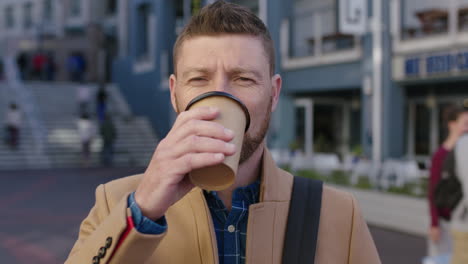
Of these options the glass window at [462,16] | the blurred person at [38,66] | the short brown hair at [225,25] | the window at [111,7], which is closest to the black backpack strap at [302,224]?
the short brown hair at [225,25]

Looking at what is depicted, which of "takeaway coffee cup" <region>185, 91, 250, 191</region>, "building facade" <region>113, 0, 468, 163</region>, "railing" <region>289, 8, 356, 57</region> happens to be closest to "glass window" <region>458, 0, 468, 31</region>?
"building facade" <region>113, 0, 468, 163</region>

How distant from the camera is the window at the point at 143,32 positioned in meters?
24.2

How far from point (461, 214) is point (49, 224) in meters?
5.93

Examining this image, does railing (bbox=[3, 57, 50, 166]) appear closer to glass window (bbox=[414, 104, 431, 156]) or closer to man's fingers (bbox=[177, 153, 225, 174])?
glass window (bbox=[414, 104, 431, 156])

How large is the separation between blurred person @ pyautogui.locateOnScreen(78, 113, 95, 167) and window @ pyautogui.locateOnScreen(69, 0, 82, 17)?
22.0 metres

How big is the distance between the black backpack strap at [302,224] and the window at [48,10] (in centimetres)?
3984

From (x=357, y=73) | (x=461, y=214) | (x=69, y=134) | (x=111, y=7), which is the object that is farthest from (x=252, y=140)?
(x=111, y=7)

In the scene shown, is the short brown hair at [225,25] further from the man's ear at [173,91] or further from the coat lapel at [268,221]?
Result: the coat lapel at [268,221]

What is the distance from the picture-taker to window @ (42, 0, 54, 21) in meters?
37.9

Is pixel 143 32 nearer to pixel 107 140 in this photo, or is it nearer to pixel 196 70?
pixel 107 140

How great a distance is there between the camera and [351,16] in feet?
38.1

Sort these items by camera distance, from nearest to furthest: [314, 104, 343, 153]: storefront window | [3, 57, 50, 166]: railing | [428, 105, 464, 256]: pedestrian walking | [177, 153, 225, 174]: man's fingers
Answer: [177, 153, 225, 174]: man's fingers < [428, 105, 464, 256]: pedestrian walking < [3, 57, 50, 166]: railing < [314, 104, 343, 153]: storefront window

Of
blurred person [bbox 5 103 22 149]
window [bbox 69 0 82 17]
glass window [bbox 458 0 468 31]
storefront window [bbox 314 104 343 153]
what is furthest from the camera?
window [bbox 69 0 82 17]

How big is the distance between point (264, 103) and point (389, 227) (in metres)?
7.07
